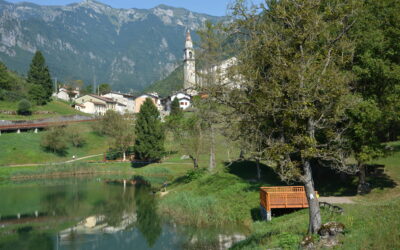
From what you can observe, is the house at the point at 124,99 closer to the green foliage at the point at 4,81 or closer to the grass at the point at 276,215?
the green foliage at the point at 4,81

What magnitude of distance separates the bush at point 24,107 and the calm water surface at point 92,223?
49586 mm

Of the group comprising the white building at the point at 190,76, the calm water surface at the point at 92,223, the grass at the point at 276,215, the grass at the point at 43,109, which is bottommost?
the calm water surface at the point at 92,223

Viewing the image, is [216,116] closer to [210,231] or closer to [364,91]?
[210,231]

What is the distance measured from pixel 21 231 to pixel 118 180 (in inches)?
1077

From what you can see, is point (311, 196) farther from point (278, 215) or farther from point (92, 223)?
point (92, 223)

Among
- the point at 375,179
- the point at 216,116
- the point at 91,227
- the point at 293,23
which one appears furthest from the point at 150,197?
the point at 293,23

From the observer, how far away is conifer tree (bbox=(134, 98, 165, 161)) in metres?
65.0

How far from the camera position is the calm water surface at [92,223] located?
25.6 meters

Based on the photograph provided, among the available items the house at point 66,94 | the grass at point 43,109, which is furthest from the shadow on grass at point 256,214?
the house at point 66,94

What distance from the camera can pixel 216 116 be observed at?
14.6m

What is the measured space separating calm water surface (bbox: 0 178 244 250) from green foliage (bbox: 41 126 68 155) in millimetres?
22249

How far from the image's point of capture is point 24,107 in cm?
9481

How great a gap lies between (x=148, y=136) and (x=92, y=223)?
34.2m

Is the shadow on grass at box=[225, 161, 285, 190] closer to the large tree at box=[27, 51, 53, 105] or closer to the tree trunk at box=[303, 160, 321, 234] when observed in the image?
the tree trunk at box=[303, 160, 321, 234]
